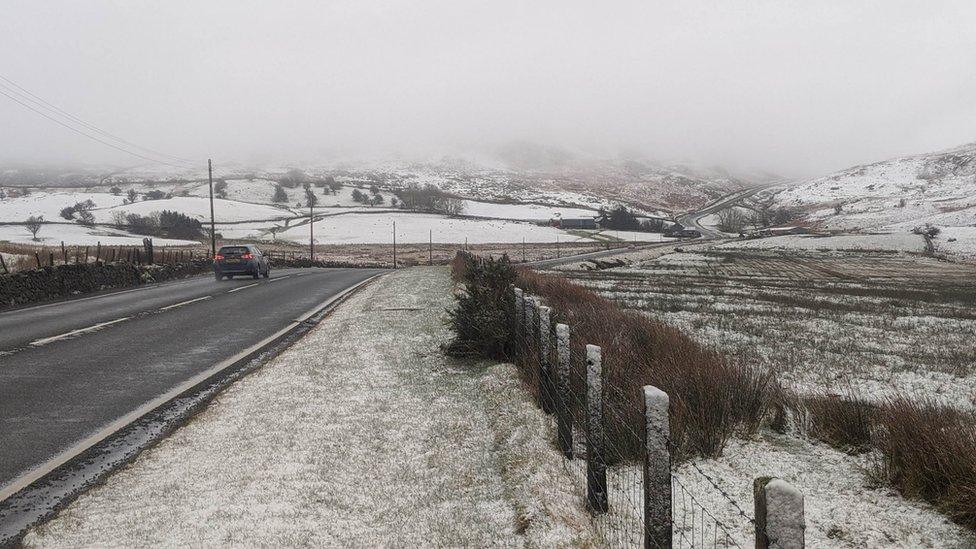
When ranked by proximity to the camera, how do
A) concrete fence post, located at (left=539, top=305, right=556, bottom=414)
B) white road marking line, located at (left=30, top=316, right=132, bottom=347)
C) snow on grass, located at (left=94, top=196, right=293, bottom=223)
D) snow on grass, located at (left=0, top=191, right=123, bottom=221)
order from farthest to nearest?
snow on grass, located at (left=94, top=196, right=293, bottom=223) < snow on grass, located at (left=0, top=191, right=123, bottom=221) < white road marking line, located at (left=30, top=316, right=132, bottom=347) < concrete fence post, located at (left=539, top=305, right=556, bottom=414)

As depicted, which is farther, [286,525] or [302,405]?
[302,405]

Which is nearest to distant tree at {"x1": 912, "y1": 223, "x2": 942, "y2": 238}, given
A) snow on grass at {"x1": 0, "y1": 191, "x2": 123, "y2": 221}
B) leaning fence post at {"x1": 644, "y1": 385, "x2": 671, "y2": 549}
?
leaning fence post at {"x1": 644, "y1": 385, "x2": 671, "y2": 549}

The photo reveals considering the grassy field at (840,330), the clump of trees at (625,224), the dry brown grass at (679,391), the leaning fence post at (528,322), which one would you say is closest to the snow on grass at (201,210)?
the clump of trees at (625,224)

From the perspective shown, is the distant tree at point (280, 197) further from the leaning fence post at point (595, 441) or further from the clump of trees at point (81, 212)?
the leaning fence post at point (595, 441)

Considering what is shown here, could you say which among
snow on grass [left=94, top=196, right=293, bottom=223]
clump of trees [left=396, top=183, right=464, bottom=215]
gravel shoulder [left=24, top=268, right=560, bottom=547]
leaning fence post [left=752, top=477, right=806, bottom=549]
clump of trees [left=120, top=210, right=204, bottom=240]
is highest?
clump of trees [left=396, top=183, right=464, bottom=215]

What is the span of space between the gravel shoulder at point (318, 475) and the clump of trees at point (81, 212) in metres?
111

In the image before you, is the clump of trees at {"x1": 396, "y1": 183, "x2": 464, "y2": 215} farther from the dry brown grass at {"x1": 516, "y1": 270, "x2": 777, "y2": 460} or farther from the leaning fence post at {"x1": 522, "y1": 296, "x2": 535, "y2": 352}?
the leaning fence post at {"x1": 522, "y1": 296, "x2": 535, "y2": 352}

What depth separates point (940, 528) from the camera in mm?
3701

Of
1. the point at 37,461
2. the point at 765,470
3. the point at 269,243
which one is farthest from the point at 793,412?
the point at 269,243

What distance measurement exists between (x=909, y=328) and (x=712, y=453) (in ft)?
44.1

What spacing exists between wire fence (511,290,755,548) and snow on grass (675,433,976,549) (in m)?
0.08

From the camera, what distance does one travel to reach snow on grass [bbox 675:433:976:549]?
368 cm

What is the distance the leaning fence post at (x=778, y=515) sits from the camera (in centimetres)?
191

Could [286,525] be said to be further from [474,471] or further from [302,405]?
[302,405]
